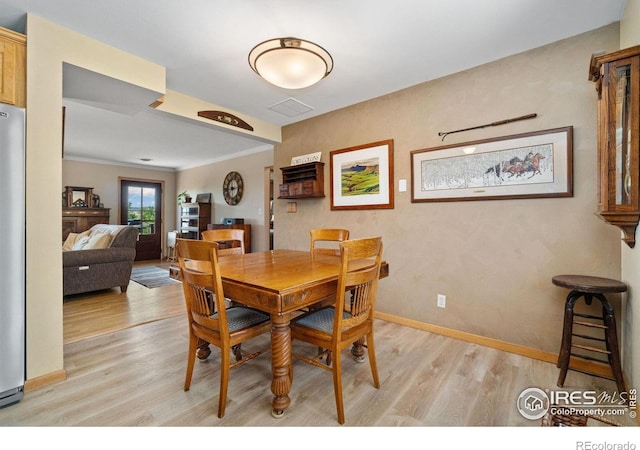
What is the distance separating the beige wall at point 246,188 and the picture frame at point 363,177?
235 cm

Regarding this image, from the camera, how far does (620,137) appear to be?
153 cm

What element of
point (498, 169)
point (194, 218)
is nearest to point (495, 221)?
point (498, 169)

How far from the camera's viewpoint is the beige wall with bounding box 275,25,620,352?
2.05 metres

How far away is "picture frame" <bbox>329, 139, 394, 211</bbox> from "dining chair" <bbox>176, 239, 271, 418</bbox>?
1837mm

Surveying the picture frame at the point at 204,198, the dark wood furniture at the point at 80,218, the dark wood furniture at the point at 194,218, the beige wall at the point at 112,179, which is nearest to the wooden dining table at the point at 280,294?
the dark wood furniture at the point at 194,218

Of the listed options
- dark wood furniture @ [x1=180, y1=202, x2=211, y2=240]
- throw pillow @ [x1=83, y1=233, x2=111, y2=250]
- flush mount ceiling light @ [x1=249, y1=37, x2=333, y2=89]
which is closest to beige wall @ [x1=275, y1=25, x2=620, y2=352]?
flush mount ceiling light @ [x1=249, y1=37, x2=333, y2=89]

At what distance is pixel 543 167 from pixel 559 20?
96cm

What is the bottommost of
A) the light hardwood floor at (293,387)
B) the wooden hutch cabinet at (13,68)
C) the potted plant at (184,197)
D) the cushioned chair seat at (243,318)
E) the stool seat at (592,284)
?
the light hardwood floor at (293,387)

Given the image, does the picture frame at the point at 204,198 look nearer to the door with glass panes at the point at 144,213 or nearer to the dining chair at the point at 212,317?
the door with glass panes at the point at 144,213

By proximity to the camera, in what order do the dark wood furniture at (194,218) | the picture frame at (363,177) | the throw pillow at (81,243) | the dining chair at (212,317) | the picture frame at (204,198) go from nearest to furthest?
the dining chair at (212,317) → the picture frame at (363,177) → the throw pillow at (81,243) → the dark wood furniture at (194,218) → the picture frame at (204,198)

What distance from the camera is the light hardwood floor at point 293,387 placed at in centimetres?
154

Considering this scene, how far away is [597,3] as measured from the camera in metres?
1.77

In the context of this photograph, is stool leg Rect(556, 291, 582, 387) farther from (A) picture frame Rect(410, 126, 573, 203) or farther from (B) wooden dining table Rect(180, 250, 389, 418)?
(B) wooden dining table Rect(180, 250, 389, 418)

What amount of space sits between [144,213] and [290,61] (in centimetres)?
700
